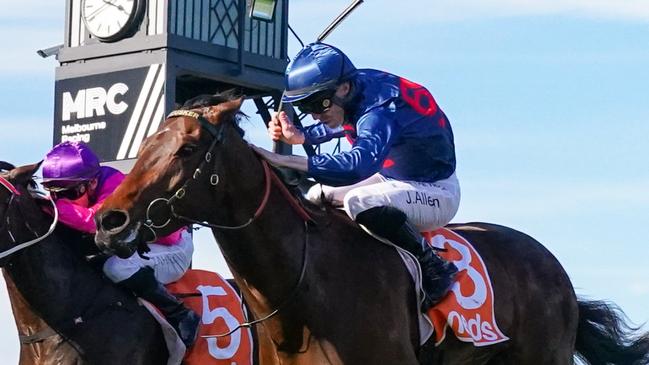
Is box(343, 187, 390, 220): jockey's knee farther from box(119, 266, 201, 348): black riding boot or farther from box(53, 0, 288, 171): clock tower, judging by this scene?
box(53, 0, 288, 171): clock tower

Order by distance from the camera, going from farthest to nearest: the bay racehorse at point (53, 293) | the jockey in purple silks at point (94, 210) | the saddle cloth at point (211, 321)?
the saddle cloth at point (211, 321), the jockey in purple silks at point (94, 210), the bay racehorse at point (53, 293)

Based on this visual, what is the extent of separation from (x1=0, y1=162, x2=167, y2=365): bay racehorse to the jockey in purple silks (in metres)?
0.17

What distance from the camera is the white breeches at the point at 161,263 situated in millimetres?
11203

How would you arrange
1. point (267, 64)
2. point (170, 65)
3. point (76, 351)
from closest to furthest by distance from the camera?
point (76, 351) → point (170, 65) → point (267, 64)

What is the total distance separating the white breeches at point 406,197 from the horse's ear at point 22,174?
7.50ft

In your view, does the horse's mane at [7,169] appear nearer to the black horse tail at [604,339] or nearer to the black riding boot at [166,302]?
the black riding boot at [166,302]

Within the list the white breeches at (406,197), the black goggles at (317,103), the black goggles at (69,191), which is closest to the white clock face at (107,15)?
the black goggles at (69,191)

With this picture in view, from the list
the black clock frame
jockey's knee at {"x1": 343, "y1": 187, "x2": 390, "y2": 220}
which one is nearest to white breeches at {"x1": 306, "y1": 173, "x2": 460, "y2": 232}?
jockey's knee at {"x1": 343, "y1": 187, "x2": 390, "y2": 220}

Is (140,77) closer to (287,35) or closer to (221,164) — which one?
(287,35)

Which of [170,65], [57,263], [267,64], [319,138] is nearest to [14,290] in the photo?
[57,263]

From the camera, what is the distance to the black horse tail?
10961 millimetres

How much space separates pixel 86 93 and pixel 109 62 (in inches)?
23.4

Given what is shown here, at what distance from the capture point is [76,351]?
426 inches

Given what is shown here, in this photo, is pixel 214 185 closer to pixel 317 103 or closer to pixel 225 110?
pixel 225 110
